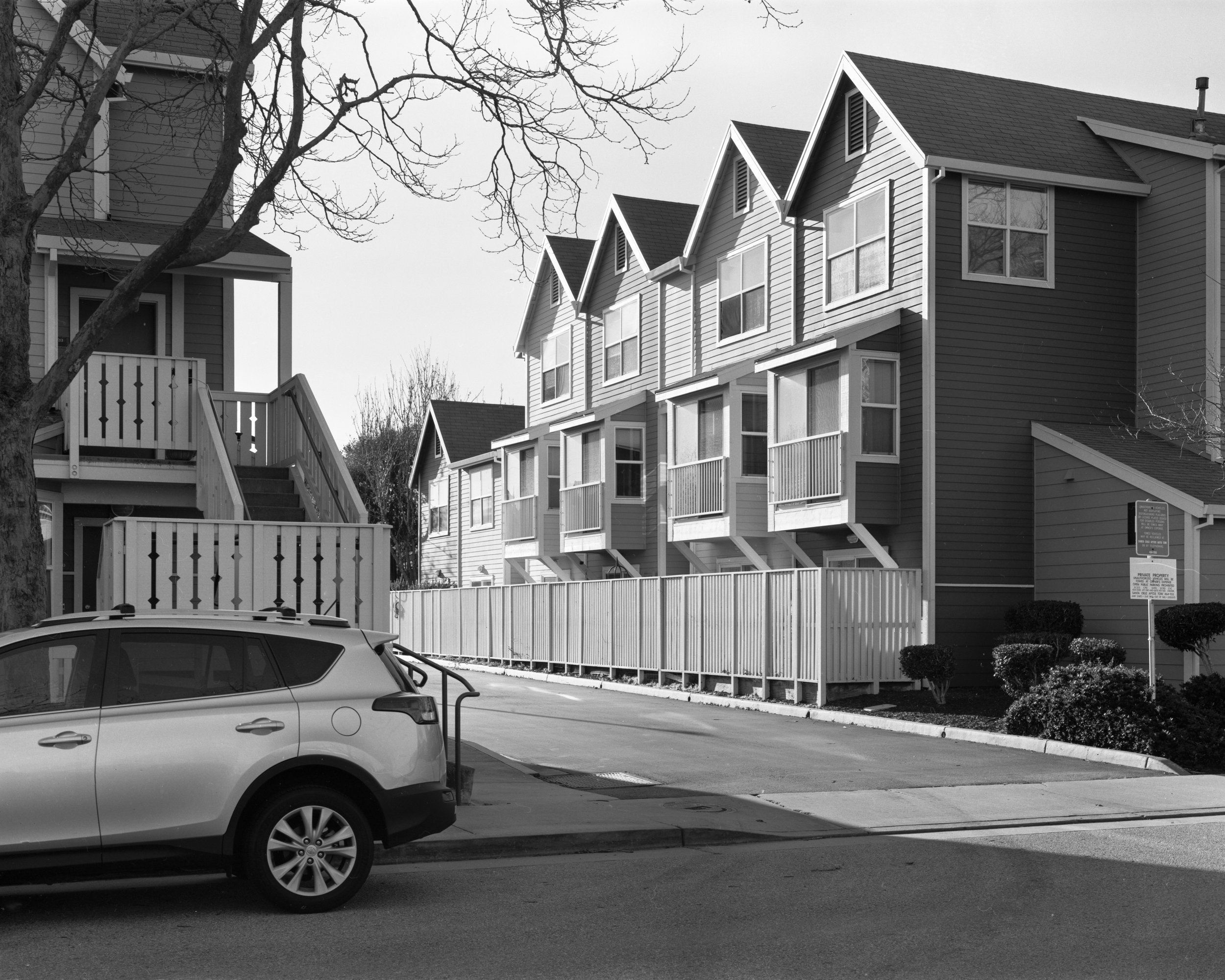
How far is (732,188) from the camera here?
30500 mm

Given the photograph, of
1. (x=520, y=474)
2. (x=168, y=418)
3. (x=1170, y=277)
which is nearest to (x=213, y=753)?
(x=168, y=418)

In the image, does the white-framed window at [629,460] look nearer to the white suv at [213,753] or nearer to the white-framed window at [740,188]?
the white-framed window at [740,188]

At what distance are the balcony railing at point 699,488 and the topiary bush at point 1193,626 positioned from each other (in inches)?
375

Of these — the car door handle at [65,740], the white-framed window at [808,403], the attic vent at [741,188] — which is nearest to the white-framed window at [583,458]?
the attic vent at [741,188]

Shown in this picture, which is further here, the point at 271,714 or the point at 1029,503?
the point at 1029,503

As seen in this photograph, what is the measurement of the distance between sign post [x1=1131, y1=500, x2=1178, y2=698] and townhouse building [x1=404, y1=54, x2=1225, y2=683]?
4306mm

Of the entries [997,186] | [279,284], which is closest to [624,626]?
[997,186]

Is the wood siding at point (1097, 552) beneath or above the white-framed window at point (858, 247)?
beneath

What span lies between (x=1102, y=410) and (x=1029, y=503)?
223cm

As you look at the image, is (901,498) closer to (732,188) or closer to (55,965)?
(732,188)

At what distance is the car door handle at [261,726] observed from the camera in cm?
801

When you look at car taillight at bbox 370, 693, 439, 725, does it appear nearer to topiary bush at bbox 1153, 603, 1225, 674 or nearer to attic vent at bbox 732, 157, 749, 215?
topiary bush at bbox 1153, 603, 1225, 674

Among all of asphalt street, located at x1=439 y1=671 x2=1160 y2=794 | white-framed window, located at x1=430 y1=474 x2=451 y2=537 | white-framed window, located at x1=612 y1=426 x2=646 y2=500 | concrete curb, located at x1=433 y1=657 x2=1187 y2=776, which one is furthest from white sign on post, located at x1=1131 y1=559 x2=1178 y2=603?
white-framed window, located at x1=430 y1=474 x2=451 y2=537

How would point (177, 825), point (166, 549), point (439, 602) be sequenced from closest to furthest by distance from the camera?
point (177, 825), point (166, 549), point (439, 602)
